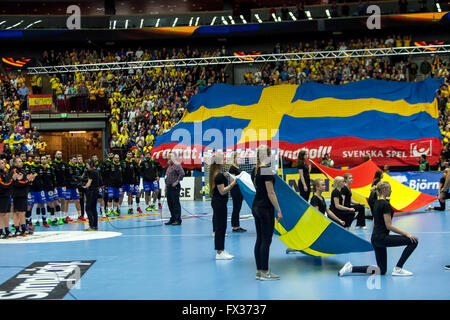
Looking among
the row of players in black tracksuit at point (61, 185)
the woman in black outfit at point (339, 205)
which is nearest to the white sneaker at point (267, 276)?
the woman in black outfit at point (339, 205)

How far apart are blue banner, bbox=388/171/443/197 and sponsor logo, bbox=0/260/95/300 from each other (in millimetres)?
14499

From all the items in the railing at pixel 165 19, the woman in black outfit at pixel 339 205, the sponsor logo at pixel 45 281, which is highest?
the railing at pixel 165 19

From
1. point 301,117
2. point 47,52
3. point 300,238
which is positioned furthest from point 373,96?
point 47,52

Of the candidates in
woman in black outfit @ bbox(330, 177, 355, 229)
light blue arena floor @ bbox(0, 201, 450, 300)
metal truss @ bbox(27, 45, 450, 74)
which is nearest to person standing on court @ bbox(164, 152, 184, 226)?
light blue arena floor @ bbox(0, 201, 450, 300)

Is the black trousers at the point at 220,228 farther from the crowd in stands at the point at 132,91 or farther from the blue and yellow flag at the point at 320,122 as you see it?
the crowd in stands at the point at 132,91

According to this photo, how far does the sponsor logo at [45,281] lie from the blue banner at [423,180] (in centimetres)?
1450

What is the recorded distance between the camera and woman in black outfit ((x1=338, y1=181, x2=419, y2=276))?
7582 mm

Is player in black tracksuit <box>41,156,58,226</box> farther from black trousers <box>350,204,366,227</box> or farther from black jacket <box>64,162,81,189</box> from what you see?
black trousers <box>350,204,366,227</box>

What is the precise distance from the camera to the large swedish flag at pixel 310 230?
8242 mm

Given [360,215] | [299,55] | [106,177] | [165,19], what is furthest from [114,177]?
[165,19]

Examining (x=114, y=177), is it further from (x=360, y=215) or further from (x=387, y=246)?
(x=387, y=246)

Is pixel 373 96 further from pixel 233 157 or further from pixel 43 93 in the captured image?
pixel 43 93
